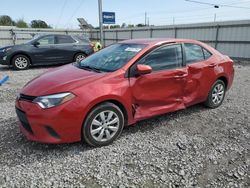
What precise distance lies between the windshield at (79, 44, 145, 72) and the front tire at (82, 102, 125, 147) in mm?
642

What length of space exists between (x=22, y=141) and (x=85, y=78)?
4.53ft

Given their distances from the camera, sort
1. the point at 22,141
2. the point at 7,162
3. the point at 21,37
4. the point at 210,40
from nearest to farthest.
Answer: the point at 7,162 < the point at 22,141 < the point at 210,40 < the point at 21,37

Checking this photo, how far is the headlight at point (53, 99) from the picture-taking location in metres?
3.08

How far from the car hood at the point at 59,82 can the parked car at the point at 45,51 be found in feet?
23.1

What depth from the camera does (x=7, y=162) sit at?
3092 mm

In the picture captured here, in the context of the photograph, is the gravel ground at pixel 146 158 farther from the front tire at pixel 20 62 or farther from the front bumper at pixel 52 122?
the front tire at pixel 20 62

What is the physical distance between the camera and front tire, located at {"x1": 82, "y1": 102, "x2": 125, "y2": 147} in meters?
3.29

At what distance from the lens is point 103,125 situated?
343 centimetres

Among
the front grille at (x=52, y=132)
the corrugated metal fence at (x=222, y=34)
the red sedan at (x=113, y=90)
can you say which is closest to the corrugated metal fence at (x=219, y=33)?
the corrugated metal fence at (x=222, y=34)

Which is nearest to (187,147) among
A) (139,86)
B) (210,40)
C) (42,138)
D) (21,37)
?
(139,86)

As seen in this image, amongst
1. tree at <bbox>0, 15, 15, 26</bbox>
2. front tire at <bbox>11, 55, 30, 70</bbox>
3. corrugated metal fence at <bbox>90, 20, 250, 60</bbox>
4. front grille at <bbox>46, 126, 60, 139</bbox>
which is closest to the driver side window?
front tire at <bbox>11, 55, 30, 70</bbox>

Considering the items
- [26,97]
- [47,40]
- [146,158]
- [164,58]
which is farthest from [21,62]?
[146,158]

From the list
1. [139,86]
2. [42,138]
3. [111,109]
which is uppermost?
[139,86]

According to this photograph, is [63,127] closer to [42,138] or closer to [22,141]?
[42,138]
